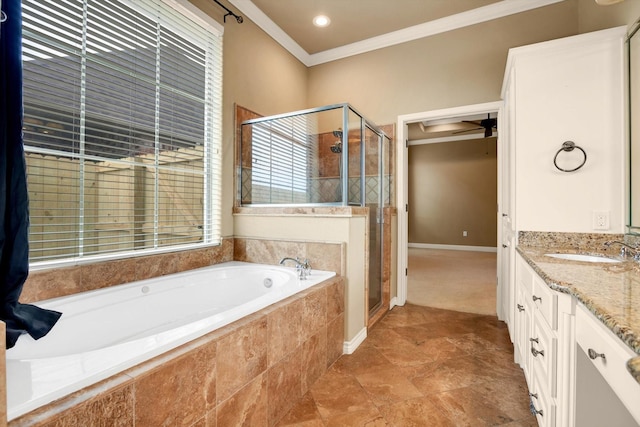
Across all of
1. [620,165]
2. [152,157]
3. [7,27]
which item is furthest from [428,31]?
[7,27]

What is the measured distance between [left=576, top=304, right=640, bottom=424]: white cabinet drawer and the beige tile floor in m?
0.98

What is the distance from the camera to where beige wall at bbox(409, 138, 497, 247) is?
7273 millimetres

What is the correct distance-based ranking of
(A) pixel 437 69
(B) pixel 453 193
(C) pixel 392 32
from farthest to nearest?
(B) pixel 453 193 → (C) pixel 392 32 → (A) pixel 437 69

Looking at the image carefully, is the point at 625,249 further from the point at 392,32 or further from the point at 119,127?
the point at 119,127

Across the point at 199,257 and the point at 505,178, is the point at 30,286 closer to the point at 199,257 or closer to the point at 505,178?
the point at 199,257

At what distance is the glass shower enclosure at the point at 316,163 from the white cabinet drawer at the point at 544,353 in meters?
1.47

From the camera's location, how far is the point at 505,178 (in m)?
2.82

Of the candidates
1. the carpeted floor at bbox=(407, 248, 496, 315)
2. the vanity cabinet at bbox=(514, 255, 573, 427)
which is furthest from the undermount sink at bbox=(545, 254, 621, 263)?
the carpeted floor at bbox=(407, 248, 496, 315)

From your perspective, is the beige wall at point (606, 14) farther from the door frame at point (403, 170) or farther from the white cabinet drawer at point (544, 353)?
the white cabinet drawer at point (544, 353)

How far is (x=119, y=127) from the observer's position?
1.98 meters

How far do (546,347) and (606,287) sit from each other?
379 millimetres

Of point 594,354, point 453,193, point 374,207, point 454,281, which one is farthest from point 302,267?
point 453,193

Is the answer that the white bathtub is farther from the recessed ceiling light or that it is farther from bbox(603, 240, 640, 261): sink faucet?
the recessed ceiling light

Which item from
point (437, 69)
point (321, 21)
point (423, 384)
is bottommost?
point (423, 384)
